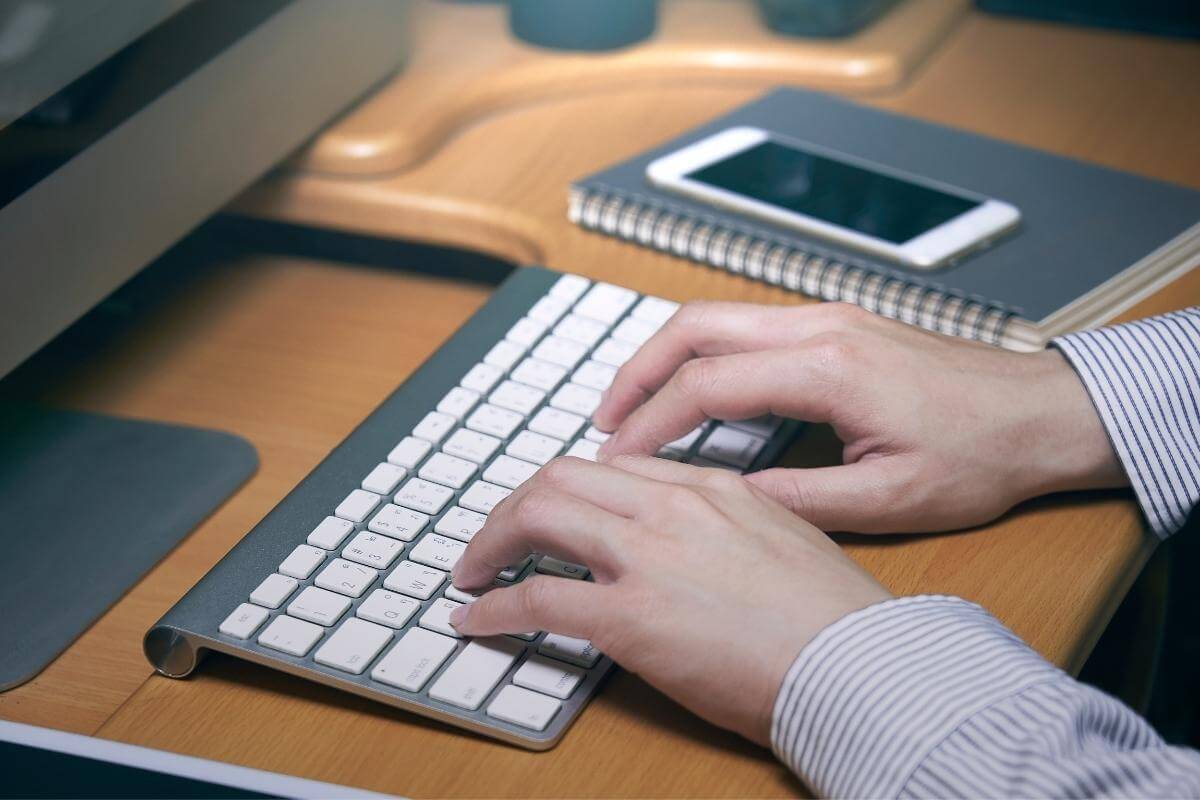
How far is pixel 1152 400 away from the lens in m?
0.66

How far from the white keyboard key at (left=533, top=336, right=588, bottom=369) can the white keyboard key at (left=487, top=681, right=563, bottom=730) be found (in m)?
0.22

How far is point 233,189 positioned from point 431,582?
375mm

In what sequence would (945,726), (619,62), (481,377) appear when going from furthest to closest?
(619,62) → (481,377) → (945,726)

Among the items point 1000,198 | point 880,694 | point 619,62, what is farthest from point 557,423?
point 619,62

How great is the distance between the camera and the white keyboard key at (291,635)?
0.54m

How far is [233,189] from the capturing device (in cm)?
84

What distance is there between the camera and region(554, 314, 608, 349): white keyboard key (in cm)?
73

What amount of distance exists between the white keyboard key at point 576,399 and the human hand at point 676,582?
113mm

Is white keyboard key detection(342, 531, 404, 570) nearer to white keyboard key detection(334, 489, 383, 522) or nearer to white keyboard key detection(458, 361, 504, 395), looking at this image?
white keyboard key detection(334, 489, 383, 522)

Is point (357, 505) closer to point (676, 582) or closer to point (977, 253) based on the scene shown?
point (676, 582)

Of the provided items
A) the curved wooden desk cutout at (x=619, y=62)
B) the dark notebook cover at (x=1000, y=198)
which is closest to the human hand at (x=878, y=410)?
the dark notebook cover at (x=1000, y=198)

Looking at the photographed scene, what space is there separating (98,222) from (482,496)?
0.87ft

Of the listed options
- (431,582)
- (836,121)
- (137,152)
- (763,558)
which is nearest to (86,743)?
(431,582)

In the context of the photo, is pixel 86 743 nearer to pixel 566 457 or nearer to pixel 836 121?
pixel 566 457
